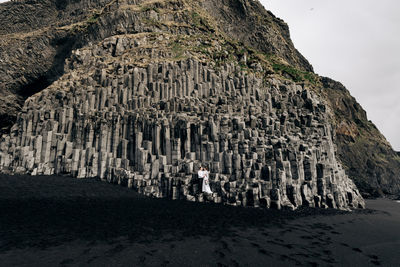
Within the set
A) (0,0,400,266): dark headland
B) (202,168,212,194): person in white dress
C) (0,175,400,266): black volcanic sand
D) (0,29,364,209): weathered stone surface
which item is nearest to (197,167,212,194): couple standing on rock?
(202,168,212,194): person in white dress

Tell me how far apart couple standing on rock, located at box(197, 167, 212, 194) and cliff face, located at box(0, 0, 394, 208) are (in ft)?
2.83

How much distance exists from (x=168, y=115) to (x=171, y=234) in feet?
62.0

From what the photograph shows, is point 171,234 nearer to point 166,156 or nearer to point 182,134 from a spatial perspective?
point 166,156

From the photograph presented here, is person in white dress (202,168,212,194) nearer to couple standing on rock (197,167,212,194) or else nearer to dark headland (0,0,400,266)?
couple standing on rock (197,167,212,194)

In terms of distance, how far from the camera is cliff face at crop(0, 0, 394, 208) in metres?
25.4

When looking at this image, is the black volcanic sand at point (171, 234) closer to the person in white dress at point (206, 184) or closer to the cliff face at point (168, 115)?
the person in white dress at point (206, 184)

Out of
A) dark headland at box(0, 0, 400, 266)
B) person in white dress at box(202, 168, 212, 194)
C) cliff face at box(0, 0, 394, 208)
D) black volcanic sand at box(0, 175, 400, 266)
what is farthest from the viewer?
cliff face at box(0, 0, 394, 208)

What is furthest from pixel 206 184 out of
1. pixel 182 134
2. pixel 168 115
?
pixel 168 115

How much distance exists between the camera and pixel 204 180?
2378 centimetres

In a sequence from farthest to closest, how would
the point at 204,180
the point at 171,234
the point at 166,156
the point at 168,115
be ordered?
the point at 168,115 → the point at 166,156 → the point at 204,180 → the point at 171,234

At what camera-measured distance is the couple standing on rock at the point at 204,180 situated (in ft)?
77.3

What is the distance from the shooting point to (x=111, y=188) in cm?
2486

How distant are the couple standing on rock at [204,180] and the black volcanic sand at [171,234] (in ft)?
6.40

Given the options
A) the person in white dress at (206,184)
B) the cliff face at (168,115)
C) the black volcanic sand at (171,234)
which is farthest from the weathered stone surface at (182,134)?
the black volcanic sand at (171,234)
